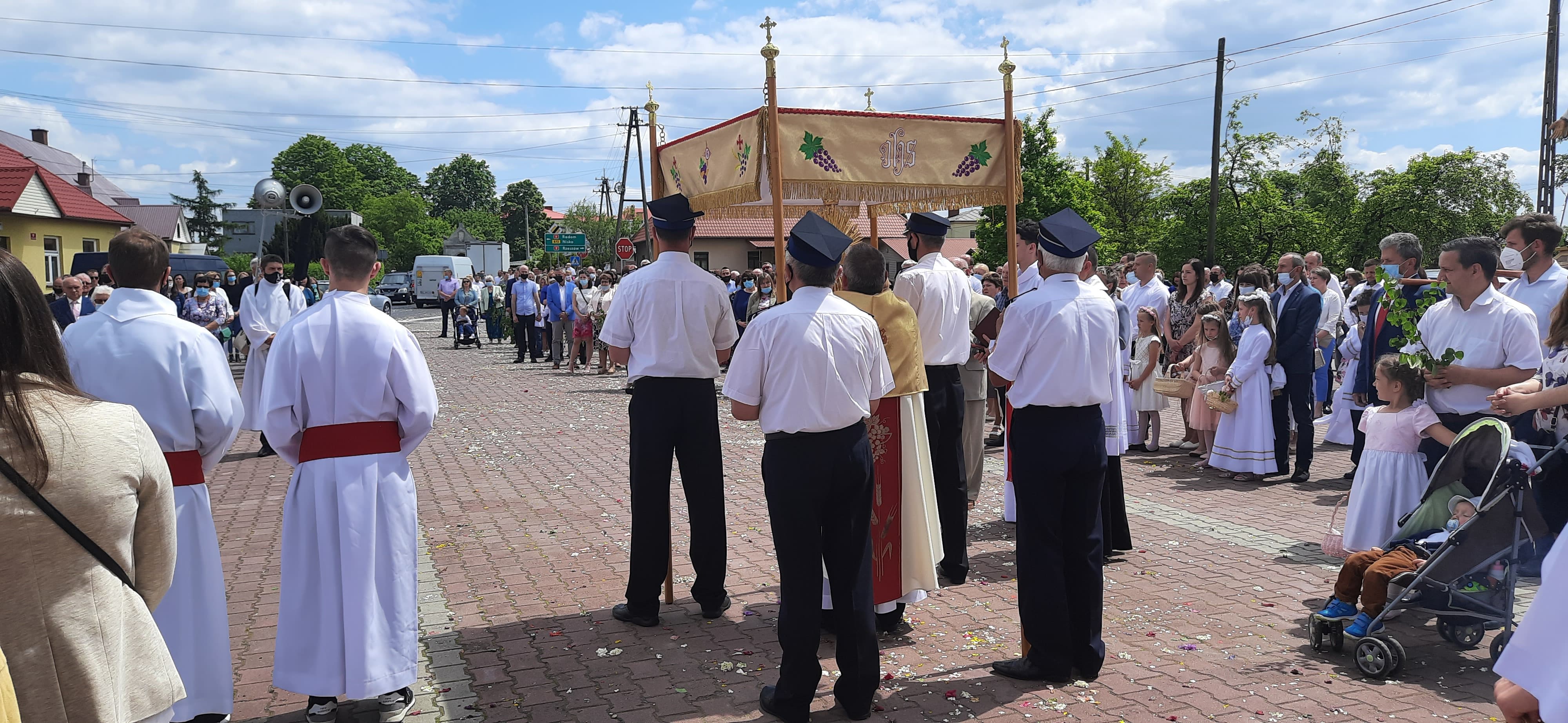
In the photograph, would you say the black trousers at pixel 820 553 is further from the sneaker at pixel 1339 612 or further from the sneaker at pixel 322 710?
the sneaker at pixel 1339 612

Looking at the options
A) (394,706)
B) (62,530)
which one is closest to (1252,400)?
(394,706)

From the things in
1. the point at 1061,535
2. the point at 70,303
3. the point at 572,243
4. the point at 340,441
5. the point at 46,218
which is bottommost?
the point at 1061,535

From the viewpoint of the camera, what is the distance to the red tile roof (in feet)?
108

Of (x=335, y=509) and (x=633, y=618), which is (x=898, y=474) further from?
(x=335, y=509)

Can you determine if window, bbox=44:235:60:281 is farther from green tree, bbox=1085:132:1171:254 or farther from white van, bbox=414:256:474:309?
green tree, bbox=1085:132:1171:254

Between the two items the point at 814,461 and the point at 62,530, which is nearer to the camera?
the point at 62,530

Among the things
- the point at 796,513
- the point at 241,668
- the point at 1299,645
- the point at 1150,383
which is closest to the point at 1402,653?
the point at 1299,645

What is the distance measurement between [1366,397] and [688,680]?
617 centimetres

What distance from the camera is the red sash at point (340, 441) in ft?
13.7

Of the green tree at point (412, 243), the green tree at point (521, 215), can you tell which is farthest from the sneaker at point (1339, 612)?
the green tree at point (521, 215)

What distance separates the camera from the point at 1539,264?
6.17 meters

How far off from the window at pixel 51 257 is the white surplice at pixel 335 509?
3959 cm

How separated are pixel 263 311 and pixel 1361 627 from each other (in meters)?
10.4

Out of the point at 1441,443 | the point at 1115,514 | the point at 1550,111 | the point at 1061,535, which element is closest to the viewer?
the point at 1061,535
